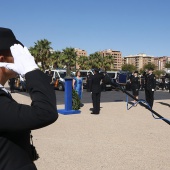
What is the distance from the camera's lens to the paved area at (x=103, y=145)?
479 centimetres

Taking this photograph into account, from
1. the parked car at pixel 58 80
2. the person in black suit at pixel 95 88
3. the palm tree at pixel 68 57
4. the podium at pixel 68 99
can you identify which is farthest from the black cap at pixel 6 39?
the palm tree at pixel 68 57

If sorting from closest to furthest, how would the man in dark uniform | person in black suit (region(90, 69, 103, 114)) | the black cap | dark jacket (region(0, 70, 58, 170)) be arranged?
dark jacket (region(0, 70, 58, 170)) → the black cap → person in black suit (region(90, 69, 103, 114)) → the man in dark uniform

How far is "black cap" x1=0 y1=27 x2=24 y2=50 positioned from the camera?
4.45 feet

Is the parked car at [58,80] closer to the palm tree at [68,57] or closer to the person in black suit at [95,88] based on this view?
the person in black suit at [95,88]

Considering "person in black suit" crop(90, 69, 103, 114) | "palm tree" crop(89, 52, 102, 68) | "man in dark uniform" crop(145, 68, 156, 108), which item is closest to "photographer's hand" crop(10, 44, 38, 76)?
"person in black suit" crop(90, 69, 103, 114)

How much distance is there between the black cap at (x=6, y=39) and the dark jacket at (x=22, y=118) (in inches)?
7.2

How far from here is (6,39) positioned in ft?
4.52

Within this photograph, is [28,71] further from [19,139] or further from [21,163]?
[21,163]

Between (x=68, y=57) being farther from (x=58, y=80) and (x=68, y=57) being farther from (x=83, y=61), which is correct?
(x=58, y=80)

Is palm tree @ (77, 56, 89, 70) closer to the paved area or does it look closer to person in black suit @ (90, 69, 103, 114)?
person in black suit @ (90, 69, 103, 114)

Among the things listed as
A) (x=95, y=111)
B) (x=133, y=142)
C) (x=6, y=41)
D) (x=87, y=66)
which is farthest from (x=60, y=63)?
(x=6, y=41)

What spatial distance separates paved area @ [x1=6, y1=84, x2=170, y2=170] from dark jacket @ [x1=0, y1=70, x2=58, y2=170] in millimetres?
3407

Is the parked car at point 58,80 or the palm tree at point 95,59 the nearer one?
the parked car at point 58,80

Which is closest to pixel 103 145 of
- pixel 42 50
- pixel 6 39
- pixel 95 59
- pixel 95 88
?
pixel 95 88
